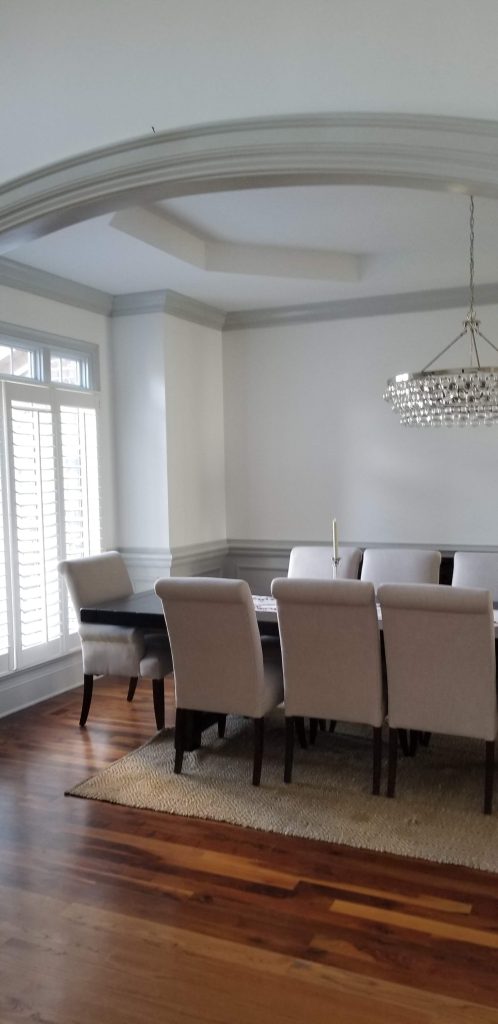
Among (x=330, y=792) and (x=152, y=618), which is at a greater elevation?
(x=152, y=618)

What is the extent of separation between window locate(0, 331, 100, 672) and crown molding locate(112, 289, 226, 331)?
481 mm

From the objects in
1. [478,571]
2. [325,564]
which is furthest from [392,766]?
[325,564]

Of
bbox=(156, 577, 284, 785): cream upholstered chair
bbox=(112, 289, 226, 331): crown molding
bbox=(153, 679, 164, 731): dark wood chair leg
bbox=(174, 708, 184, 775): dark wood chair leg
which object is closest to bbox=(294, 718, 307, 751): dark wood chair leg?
bbox=(156, 577, 284, 785): cream upholstered chair

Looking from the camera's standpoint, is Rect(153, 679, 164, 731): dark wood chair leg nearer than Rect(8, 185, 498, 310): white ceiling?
No

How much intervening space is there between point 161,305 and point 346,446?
5.57 ft

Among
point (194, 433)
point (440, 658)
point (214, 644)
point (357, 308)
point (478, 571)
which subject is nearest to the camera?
point (440, 658)

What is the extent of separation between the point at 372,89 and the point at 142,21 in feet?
2.41

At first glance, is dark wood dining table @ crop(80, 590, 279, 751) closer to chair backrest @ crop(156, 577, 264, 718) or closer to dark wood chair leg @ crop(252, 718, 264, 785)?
chair backrest @ crop(156, 577, 264, 718)

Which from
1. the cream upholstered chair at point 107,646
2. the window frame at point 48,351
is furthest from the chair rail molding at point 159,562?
the window frame at point 48,351

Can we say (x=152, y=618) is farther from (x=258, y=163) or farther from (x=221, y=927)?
(x=258, y=163)

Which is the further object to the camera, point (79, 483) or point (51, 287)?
point (79, 483)

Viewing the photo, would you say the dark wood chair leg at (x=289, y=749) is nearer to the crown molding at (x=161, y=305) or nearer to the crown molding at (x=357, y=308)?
the crown molding at (x=161, y=305)

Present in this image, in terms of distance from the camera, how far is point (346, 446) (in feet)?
19.7

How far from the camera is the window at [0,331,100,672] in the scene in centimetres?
469
